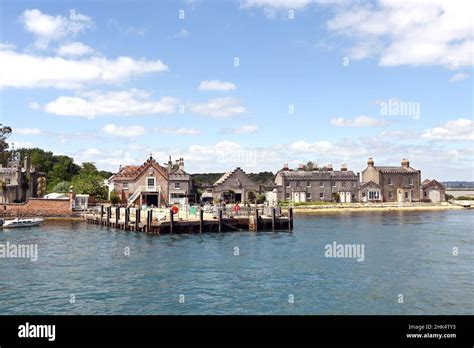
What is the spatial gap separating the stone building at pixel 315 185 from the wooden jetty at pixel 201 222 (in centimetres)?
3619

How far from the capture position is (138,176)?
73.4 metres

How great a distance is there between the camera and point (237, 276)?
→ 1024 inches

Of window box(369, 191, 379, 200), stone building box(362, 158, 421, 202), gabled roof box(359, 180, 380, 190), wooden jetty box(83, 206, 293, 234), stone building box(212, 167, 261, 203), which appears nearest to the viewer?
wooden jetty box(83, 206, 293, 234)

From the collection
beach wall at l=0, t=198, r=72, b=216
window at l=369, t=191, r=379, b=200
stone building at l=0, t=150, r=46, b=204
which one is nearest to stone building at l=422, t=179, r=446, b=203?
window at l=369, t=191, r=379, b=200

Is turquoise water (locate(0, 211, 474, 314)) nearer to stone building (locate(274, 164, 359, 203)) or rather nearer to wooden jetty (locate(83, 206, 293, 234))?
wooden jetty (locate(83, 206, 293, 234))

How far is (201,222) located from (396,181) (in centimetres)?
6345

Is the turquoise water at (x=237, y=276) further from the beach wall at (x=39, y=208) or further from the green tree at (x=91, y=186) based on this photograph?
the green tree at (x=91, y=186)

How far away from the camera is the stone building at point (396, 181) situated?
97.6 metres

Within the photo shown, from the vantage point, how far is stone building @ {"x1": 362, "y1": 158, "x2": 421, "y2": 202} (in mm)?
97562

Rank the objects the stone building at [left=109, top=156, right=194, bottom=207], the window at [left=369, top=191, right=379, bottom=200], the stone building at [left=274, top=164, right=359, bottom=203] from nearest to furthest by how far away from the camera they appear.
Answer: the stone building at [left=109, top=156, right=194, bottom=207] → the stone building at [left=274, top=164, right=359, bottom=203] → the window at [left=369, top=191, right=379, bottom=200]

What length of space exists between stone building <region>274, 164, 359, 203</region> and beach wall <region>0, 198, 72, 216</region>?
134 feet

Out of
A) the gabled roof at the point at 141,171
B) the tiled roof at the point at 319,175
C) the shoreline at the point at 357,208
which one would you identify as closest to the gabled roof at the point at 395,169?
the tiled roof at the point at 319,175
